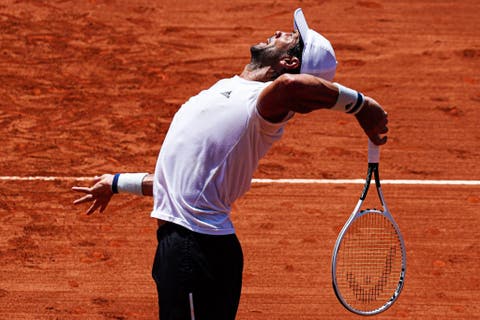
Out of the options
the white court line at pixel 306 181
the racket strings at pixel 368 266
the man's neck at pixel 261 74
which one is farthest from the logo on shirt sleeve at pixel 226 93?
the white court line at pixel 306 181

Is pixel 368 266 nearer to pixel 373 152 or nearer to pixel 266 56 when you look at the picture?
pixel 373 152

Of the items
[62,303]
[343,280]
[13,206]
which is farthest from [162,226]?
[13,206]

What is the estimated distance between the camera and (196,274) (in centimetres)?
437

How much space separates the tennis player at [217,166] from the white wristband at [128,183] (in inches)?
12.2

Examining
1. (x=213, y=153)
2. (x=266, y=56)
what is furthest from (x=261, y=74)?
(x=213, y=153)

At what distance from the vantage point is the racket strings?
5898mm

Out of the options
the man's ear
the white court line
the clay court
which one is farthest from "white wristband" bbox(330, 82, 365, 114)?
the white court line

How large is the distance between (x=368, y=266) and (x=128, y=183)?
6.34ft

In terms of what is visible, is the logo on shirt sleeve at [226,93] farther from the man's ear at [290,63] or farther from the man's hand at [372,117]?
the man's hand at [372,117]

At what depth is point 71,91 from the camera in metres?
9.55

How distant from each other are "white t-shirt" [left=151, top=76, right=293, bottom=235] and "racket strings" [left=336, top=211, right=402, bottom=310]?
139 cm

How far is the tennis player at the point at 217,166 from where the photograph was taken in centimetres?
429

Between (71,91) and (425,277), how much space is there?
409 centimetres

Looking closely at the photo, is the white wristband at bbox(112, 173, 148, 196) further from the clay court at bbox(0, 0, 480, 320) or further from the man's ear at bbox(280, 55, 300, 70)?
the clay court at bbox(0, 0, 480, 320)
